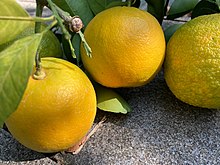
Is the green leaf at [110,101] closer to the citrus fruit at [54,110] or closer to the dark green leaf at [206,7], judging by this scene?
the citrus fruit at [54,110]

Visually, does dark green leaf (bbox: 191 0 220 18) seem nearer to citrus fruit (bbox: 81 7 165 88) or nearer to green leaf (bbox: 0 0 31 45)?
citrus fruit (bbox: 81 7 165 88)

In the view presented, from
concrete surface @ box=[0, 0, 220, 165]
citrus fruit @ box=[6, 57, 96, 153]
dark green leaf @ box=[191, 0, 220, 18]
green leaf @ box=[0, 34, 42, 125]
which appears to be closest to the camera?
green leaf @ box=[0, 34, 42, 125]

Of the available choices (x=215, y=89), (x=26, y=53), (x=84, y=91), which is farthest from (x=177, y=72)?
(x=26, y=53)

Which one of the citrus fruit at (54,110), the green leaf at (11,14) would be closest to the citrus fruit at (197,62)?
the citrus fruit at (54,110)

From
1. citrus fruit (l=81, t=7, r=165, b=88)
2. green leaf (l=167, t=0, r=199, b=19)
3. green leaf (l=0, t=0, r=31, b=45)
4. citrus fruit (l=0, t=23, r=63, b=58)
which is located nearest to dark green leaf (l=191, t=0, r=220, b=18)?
green leaf (l=167, t=0, r=199, b=19)

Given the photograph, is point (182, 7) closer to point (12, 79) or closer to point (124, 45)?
point (124, 45)

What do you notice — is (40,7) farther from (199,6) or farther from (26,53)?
(199,6)
